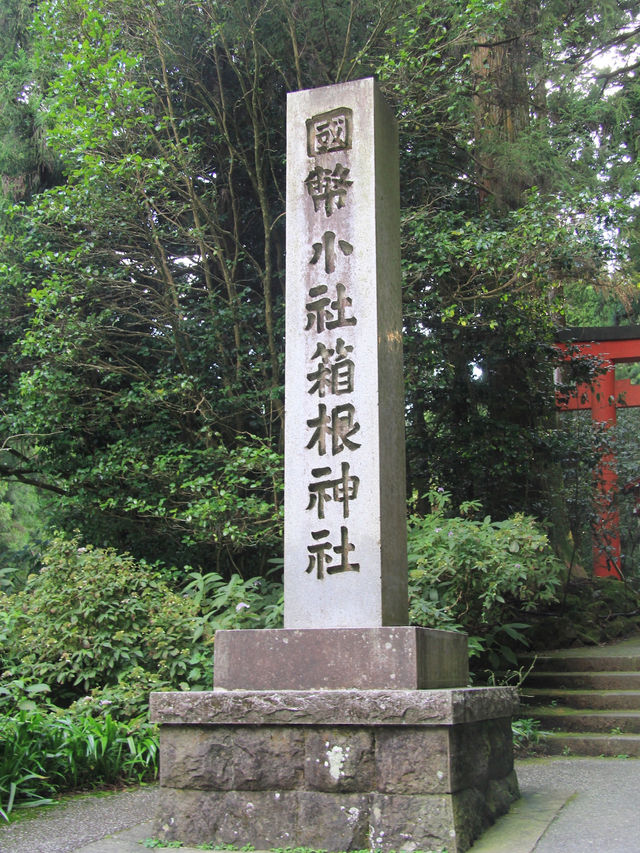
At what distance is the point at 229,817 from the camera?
Result: 9.98 ft

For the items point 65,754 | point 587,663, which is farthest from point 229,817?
point 587,663

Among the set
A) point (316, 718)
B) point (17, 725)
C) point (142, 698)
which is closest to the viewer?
point (316, 718)

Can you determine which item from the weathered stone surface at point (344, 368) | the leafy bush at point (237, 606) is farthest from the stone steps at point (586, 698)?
the weathered stone surface at point (344, 368)

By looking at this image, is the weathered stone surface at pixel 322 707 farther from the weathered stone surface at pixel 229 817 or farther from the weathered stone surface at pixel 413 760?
the weathered stone surface at pixel 229 817

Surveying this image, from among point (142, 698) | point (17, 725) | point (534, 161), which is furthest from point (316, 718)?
point (534, 161)

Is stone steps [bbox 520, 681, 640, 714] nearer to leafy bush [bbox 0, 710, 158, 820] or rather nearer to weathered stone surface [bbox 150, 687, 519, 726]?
leafy bush [bbox 0, 710, 158, 820]

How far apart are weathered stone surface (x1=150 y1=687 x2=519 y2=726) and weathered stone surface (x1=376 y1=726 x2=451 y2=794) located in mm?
46

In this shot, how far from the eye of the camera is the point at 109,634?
536 cm

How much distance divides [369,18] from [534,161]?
81.0 inches

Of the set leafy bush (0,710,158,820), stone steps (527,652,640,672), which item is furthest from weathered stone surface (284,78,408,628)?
stone steps (527,652,640,672)

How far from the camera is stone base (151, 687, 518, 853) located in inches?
112

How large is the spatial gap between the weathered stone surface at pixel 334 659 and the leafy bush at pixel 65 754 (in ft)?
4.14

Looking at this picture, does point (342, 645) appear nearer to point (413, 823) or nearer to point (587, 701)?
point (413, 823)

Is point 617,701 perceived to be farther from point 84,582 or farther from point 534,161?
point 534,161
